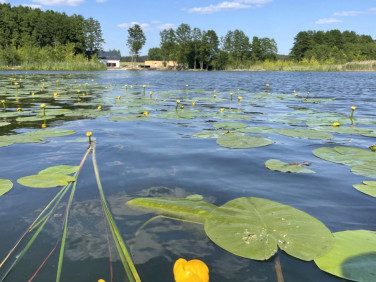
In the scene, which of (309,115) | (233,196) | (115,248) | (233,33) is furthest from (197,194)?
(233,33)

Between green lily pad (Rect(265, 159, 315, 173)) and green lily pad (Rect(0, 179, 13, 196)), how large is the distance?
2038 millimetres

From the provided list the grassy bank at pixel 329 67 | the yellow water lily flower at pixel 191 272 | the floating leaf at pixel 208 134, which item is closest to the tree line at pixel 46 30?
the grassy bank at pixel 329 67

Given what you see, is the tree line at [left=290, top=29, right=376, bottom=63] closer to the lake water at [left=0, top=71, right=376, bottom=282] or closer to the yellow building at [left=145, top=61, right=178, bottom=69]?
the yellow building at [left=145, top=61, right=178, bottom=69]

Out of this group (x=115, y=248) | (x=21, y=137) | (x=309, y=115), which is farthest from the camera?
(x=309, y=115)

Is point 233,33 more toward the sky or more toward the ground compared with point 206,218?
more toward the sky

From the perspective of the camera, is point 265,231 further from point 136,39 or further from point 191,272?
point 136,39

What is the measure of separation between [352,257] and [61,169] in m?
2.10

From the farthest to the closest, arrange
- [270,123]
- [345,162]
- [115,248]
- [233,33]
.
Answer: [233,33]
[270,123]
[345,162]
[115,248]

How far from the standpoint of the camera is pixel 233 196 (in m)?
1.95

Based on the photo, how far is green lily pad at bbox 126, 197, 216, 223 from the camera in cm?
162

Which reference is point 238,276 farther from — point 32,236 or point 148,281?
point 32,236

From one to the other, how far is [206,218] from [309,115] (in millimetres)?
4524

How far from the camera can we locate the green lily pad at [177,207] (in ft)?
5.33

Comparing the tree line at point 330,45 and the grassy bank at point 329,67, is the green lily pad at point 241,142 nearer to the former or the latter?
the grassy bank at point 329,67
